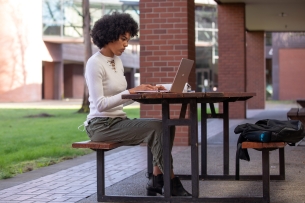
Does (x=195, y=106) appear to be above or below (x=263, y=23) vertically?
below

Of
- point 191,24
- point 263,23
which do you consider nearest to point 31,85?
point 263,23

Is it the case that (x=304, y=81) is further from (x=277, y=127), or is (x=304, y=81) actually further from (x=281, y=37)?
(x=277, y=127)

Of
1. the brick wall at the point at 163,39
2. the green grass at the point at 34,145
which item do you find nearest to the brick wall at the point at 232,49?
the green grass at the point at 34,145

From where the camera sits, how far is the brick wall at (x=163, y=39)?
11.2 meters

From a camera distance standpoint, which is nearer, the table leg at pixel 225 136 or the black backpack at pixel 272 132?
the black backpack at pixel 272 132

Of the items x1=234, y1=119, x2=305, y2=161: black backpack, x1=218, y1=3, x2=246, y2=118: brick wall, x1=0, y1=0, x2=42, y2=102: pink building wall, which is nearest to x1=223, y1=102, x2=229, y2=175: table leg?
x1=234, y1=119, x2=305, y2=161: black backpack

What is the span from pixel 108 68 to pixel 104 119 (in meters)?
0.46

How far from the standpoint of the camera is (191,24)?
38.1 ft

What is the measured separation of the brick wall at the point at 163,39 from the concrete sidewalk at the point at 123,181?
4.95 ft

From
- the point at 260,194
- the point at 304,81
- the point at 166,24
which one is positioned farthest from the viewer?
the point at 304,81

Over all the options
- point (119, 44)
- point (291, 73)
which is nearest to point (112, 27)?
point (119, 44)

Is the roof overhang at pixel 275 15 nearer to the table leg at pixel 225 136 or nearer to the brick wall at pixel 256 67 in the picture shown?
the brick wall at pixel 256 67

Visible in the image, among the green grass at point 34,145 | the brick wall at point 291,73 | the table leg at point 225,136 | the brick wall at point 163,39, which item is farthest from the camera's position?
the brick wall at point 291,73

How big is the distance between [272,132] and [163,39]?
18.9 ft
